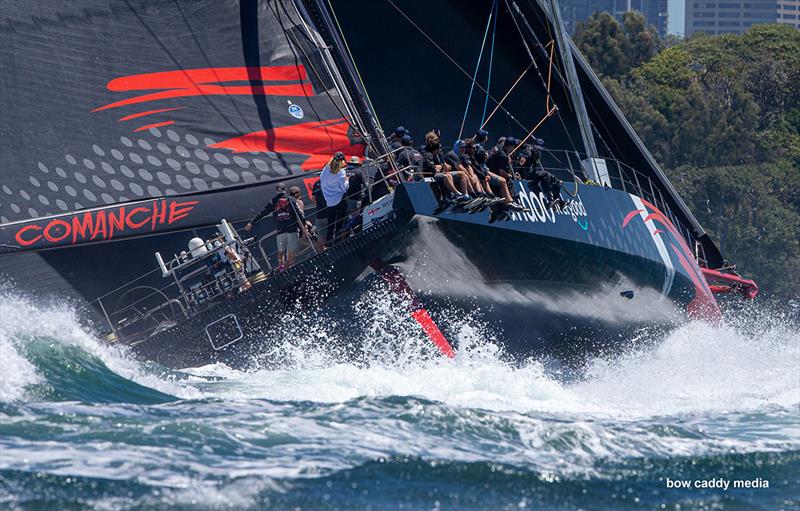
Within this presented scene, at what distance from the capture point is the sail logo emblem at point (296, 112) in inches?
483

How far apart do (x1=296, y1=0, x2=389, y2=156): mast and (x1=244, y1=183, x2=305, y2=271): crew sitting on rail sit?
38.8 inches

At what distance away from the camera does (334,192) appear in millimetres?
10672

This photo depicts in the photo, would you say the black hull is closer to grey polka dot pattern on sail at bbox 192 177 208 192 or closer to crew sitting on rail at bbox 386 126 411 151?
crew sitting on rail at bbox 386 126 411 151

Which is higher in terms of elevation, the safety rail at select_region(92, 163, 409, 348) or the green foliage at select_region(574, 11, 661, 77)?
the safety rail at select_region(92, 163, 409, 348)

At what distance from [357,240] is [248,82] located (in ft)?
9.69

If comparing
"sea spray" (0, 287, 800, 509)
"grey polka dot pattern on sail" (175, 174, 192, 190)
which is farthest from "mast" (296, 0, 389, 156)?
"sea spray" (0, 287, 800, 509)

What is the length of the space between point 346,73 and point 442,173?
93.4 inches

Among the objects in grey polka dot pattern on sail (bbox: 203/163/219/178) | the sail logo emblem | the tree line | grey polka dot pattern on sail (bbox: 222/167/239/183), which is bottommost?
the tree line

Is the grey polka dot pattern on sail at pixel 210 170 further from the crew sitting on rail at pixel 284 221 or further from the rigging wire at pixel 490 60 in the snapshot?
the rigging wire at pixel 490 60

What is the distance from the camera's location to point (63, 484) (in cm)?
636

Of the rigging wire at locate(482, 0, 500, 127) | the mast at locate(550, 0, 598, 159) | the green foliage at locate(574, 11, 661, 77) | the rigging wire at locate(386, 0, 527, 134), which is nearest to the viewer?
the mast at locate(550, 0, 598, 159)

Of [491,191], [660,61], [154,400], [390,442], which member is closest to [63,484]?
[390,442]

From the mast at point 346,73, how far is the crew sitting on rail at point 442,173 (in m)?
0.78

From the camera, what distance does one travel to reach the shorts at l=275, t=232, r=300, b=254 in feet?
35.4
